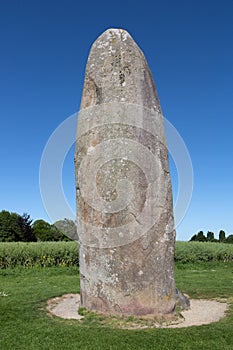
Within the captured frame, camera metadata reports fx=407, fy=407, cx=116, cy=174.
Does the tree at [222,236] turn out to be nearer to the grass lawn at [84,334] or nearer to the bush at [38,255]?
the bush at [38,255]

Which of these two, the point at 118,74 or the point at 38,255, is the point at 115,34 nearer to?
the point at 118,74

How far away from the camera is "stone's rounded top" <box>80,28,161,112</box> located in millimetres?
8086

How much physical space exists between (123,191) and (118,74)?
7.85ft

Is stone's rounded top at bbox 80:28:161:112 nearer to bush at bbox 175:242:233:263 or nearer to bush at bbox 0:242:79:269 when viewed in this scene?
bush at bbox 0:242:79:269

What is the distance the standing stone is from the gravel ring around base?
38cm

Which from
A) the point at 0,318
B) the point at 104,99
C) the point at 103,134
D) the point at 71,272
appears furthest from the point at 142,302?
the point at 71,272

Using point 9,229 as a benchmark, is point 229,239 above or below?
below

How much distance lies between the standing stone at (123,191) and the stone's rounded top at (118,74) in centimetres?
2

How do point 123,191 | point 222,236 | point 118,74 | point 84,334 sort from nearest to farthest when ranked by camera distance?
point 84,334 < point 123,191 < point 118,74 < point 222,236

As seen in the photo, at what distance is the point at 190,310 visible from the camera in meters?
8.45

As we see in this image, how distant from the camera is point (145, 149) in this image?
787cm

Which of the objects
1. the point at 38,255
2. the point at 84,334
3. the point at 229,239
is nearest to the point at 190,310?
the point at 84,334

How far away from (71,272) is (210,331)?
1117 centimetres

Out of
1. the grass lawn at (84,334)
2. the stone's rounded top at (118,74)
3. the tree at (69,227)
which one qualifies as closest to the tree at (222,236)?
the tree at (69,227)
